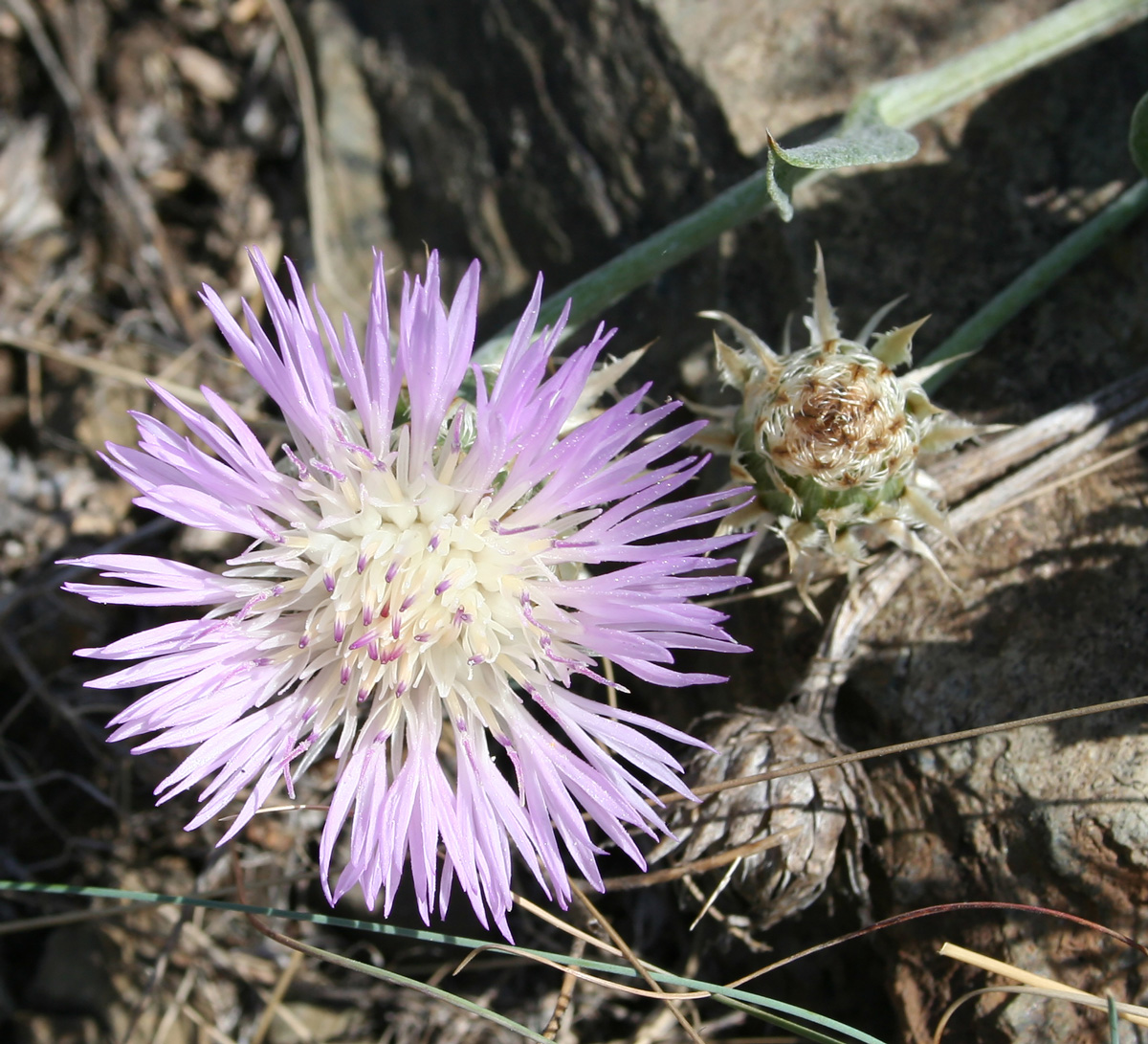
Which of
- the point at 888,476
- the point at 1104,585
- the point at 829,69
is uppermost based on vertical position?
the point at 829,69

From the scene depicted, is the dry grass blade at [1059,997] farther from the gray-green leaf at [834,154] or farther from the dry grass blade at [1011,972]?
the gray-green leaf at [834,154]

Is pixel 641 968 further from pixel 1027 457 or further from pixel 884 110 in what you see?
pixel 884 110

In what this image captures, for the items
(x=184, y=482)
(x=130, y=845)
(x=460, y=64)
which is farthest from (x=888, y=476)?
(x=130, y=845)

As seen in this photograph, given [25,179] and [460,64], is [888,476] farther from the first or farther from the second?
[25,179]

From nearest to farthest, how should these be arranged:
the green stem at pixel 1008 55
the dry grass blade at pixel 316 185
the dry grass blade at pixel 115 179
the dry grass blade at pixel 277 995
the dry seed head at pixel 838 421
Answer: the dry seed head at pixel 838 421, the green stem at pixel 1008 55, the dry grass blade at pixel 277 995, the dry grass blade at pixel 316 185, the dry grass blade at pixel 115 179

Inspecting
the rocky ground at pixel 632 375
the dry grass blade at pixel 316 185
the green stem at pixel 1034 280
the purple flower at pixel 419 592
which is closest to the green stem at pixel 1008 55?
the rocky ground at pixel 632 375

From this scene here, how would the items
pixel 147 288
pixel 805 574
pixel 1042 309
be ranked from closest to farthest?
pixel 805 574 → pixel 1042 309 → pixel 147 288

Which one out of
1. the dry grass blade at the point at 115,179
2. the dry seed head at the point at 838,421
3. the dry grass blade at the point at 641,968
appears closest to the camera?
the dry seed head at the point at 838,421
